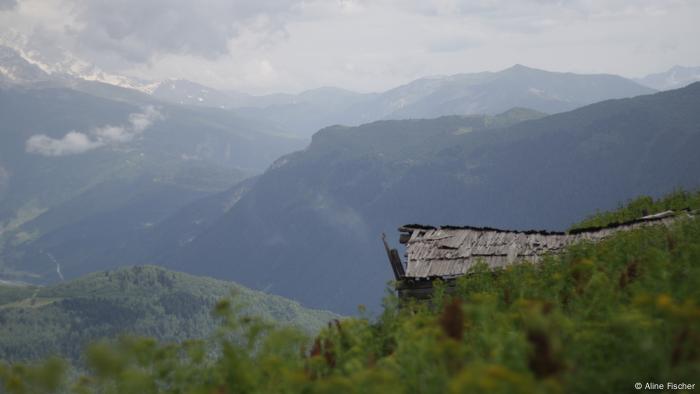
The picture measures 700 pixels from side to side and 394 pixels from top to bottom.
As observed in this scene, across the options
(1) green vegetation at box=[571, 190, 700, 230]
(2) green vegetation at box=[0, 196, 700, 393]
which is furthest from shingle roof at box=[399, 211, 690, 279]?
(2) green vegetation at box=[0, 196, 700, 393]

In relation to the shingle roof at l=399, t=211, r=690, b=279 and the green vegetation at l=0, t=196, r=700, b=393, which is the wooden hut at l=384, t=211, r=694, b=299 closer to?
the shingle roof at l=399, t=211, r=690, b=279

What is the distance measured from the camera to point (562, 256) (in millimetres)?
12492

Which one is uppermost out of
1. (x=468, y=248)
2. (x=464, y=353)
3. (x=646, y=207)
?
(x=646, y=207)

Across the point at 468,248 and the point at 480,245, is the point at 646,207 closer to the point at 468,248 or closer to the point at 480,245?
the point at 480,245

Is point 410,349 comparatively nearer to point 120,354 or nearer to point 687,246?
point 120,354

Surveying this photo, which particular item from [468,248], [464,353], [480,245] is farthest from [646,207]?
[464,353]

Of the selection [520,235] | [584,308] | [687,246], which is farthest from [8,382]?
[520,235]

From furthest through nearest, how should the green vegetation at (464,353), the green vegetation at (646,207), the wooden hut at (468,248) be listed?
the green vegetation at (646,207), the wooden hut at (468,248), the green vegetation at (464,353)

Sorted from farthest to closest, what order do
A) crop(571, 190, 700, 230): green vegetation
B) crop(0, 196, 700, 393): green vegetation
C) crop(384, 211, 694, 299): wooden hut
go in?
crop(571, 190, 700, 230): green vegetation
crop(384, 211, 694, 299): wooden hut
crop(0, 196, 700, 393): green vegetation

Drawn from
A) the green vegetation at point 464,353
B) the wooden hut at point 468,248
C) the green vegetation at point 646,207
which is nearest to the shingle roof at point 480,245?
the wooden hut at point 468,248

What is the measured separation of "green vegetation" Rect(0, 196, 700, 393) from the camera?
4.35 meters

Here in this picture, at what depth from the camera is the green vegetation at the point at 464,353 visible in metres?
4.35

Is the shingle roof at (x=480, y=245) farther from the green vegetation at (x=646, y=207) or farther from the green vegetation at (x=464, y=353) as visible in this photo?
the green vegetation at (x=464, y=353)

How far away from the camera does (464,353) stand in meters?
4.98
